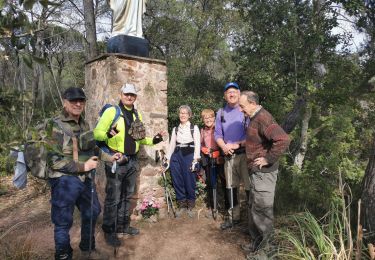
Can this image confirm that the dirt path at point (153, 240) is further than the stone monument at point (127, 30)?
No

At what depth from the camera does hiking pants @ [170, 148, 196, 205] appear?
4.72 metres

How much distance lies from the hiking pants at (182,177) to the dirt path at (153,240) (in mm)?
334

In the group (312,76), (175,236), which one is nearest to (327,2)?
(312,76)

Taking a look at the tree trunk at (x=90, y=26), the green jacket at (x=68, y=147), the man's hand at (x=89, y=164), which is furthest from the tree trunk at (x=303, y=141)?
the man's hand at (x=89, y=164)

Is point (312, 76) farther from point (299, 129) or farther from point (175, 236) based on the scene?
point (175, 236)

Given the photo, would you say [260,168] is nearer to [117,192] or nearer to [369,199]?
[369,199]

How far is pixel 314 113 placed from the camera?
14.6 metres

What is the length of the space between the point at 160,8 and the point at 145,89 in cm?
1425

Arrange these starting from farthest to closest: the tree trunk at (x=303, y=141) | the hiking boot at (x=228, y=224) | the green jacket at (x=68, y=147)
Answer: the tree trunk at (x=303, y=141), the hiking boot at (x=228, y=224), the green jacket at (x=68, y=147)

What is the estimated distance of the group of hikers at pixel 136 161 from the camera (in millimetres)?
2967

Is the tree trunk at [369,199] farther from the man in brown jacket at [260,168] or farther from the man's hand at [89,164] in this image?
the man's hand at [89,164]

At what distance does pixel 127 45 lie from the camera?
4.71 meters

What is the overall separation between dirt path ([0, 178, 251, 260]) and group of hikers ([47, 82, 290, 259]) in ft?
0.51

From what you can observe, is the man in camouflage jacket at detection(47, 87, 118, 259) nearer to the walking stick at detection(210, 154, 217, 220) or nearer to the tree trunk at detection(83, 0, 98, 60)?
the walking stick at detection(210, 154, 217, 220)
